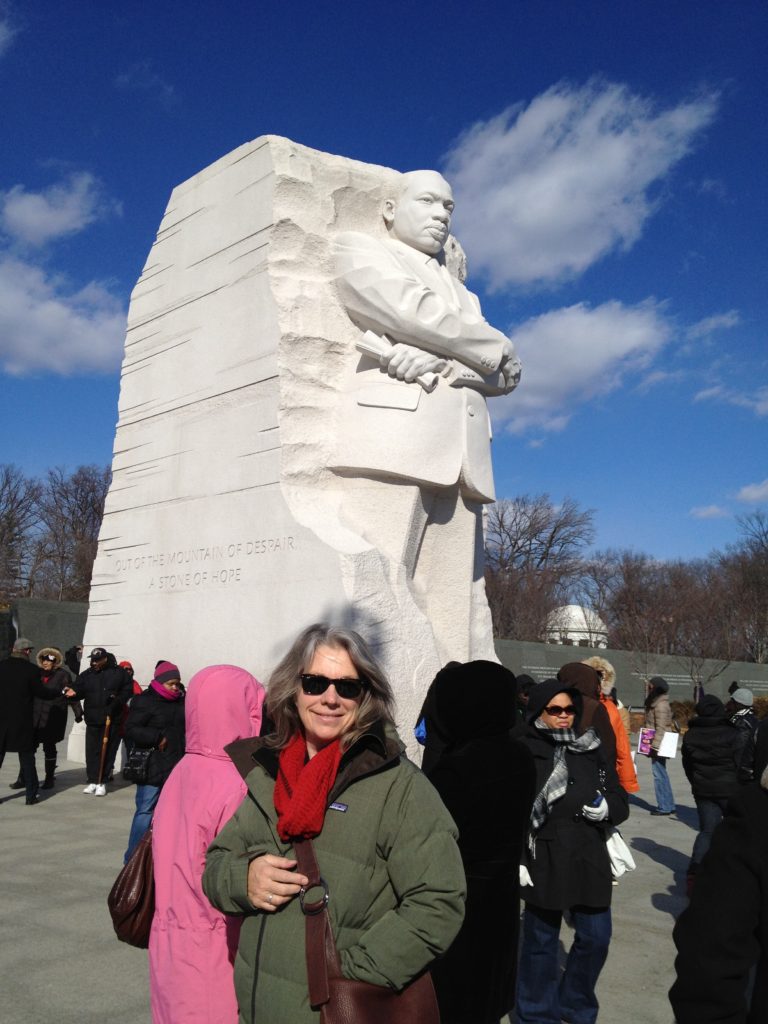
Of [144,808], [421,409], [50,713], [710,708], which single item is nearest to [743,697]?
[710,708]

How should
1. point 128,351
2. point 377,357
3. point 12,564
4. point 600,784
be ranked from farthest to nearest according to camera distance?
point 12,564 < point 128,351 < point 377,357 < point 600,784

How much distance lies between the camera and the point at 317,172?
7.93 metres

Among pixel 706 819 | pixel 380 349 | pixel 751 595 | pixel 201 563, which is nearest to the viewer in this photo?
pixel 706 819

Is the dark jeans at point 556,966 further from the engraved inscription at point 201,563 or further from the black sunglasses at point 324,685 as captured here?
the engraved inscription at point 201,563

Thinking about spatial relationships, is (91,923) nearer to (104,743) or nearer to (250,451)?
(104,743)

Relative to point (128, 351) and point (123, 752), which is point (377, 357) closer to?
point (128, 351)

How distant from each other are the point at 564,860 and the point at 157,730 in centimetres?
285

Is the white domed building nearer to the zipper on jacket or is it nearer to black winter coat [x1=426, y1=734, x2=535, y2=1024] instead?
black winter coat [x1=426, y1=734, x2=535, y2=1024]

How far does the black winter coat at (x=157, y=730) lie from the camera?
5371 millimetres

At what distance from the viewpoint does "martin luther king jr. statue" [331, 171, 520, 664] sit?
734 cm

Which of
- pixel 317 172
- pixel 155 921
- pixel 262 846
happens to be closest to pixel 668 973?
pixel 155 921

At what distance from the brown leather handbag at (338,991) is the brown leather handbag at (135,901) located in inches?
34.2

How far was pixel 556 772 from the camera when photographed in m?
3.52

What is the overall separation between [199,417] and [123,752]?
334 centimetres
